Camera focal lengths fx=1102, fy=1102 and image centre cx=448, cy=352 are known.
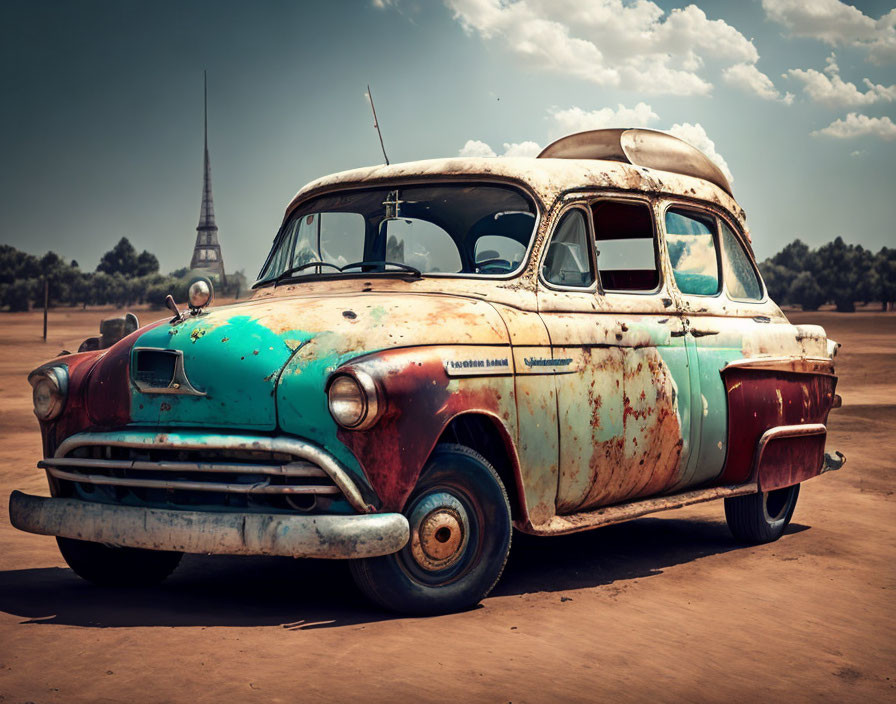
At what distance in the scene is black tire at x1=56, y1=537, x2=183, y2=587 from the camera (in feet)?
17.0

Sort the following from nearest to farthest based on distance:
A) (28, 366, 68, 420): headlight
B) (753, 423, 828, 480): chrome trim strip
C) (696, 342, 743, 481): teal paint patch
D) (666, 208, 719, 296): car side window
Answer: (28, 366, 68, 420): headlight < (696, 342, 743, 481): teal paint patch < (666, 208, 719, 296): car side window < (753, 423, 828, 480): chrome trim strip

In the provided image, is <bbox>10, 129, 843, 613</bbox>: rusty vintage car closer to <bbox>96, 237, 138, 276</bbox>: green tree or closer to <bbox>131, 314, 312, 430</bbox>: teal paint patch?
<bbox>131, 314, 312, 430</bbox>: teal paint patch

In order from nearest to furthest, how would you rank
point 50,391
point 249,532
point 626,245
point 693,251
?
1. point 249,532
2. point 50,391
3. point 626,245
4. point 693,251

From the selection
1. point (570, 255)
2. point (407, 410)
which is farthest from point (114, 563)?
point (570, 255)

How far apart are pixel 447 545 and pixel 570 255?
179 cm

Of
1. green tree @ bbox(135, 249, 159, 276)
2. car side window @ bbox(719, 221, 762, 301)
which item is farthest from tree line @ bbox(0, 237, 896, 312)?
car side window @ bbox(719, 221, 762, 301)

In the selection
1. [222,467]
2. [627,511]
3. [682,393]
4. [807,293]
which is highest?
[807,293]

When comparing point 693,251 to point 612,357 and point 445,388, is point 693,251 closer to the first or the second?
point 612,357

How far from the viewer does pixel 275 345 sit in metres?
4.50

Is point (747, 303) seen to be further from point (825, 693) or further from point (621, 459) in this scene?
point (825, 693)

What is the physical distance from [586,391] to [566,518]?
24.0 inches

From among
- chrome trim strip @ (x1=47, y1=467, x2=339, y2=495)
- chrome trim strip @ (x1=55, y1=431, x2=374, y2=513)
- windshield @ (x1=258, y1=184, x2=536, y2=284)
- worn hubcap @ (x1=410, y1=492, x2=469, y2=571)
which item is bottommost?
worn hubcap @ (x1=410, y1=492, x2=469, y2=571)

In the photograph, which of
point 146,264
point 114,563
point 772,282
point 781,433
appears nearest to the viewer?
point 114,563

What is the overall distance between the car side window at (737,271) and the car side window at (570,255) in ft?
4.70
